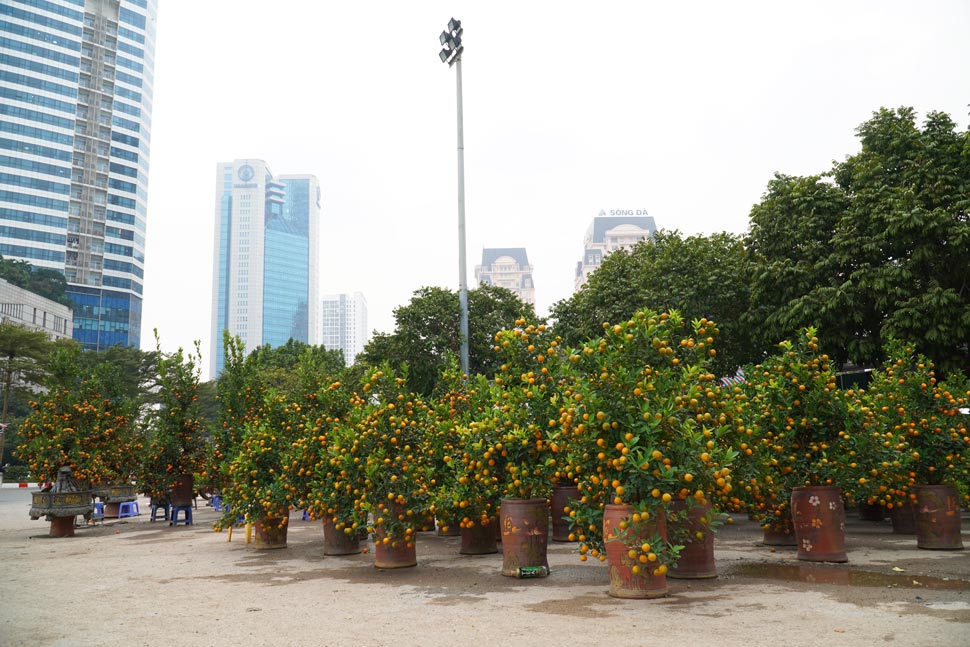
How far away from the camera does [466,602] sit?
24.4 ft

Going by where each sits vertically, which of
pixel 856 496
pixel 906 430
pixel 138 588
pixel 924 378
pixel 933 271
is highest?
pixel 933 271

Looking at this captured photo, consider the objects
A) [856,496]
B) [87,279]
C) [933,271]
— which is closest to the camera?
[856,496]

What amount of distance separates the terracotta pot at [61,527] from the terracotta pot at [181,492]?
2.72 meters

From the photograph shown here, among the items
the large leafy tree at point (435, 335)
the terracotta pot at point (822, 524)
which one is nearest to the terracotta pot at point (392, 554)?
the terracotta pot at point (822, 524)

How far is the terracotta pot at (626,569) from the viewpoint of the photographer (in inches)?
289

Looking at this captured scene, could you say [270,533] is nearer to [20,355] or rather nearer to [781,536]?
[781,536]

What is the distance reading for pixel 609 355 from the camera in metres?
7.79

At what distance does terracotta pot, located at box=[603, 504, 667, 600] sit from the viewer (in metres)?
7.34

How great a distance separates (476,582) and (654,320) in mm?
4096

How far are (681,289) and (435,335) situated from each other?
1050cm

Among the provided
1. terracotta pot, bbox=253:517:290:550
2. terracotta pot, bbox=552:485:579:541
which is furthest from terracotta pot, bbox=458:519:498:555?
terracotta pot, bbox=253:517:290:550

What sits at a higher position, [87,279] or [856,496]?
[87,279]

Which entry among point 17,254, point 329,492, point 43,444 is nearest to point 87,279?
point 17,254

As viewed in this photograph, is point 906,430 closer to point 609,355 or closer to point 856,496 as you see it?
point 856,496
